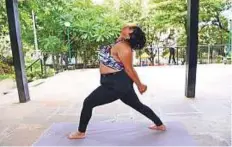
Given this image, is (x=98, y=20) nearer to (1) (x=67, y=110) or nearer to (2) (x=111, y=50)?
(1) (x=67, y=110)

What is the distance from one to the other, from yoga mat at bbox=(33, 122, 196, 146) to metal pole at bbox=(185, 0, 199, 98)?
4.68ft

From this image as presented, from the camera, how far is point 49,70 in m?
10.3

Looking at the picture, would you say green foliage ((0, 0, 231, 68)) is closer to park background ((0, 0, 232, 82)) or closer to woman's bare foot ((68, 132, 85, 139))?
park background ((0, 0, 232, 82))

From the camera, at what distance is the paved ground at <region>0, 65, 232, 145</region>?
10.7 feet

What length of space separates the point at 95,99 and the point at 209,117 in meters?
1.58

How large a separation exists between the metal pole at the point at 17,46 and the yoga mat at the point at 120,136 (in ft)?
5.31

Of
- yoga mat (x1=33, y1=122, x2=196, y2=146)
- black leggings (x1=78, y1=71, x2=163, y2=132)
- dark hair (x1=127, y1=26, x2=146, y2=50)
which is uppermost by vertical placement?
dark hair (x1=127, y1=26, x2=146, y2=50)

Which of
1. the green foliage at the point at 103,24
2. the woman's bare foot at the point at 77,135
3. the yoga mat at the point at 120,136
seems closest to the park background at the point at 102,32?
the green foliage at the point at 103,24

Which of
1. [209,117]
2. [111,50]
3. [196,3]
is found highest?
[196,3]

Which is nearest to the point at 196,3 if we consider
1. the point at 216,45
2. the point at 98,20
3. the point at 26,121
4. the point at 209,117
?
the point at 209,117

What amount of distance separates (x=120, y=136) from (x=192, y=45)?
2.15 m

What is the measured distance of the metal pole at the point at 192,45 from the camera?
4488mm

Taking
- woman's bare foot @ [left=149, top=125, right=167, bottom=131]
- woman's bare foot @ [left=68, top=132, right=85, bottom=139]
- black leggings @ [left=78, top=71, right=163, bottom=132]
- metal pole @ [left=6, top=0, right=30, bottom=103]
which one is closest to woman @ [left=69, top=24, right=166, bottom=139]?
black leggings @ [left=78, top=71, right=163, bottom=132]

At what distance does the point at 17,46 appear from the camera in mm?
4727
